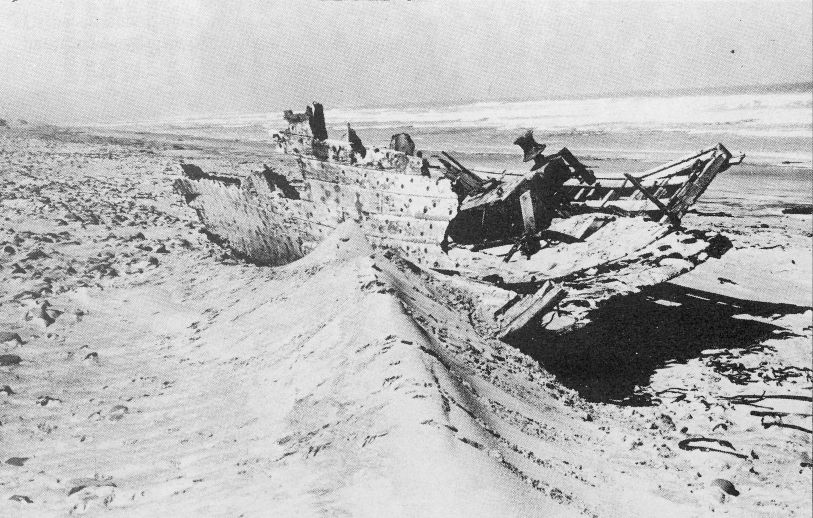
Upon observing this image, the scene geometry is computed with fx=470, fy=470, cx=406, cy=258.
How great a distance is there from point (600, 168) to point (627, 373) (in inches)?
489

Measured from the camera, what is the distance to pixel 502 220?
6043 millimetres

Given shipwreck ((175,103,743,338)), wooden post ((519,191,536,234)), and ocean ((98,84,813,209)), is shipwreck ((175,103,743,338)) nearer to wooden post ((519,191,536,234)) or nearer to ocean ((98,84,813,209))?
wooden post ((519,191,536,234))

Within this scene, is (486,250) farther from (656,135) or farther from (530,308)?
(656,135)

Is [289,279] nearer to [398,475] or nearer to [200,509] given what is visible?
[200,509]

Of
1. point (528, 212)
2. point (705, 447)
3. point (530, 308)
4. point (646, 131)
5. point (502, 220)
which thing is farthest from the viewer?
point (646, 131)

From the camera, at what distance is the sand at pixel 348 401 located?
8.23ft

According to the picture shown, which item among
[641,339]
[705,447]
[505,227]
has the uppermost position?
[505,227]

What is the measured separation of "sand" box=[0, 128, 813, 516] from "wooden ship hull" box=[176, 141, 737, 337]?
46cm

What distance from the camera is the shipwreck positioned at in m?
4.85

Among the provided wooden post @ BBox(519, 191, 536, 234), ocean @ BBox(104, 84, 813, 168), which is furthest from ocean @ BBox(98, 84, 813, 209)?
wooden post @ BBox(519, 191, 536, 234)

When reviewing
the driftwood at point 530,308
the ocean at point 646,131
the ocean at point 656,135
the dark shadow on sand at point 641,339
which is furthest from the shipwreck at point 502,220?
the ocean at point 646,131

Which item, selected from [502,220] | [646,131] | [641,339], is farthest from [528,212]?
[646,131]

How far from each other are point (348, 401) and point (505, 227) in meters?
3.69

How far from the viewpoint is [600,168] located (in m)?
15.9
